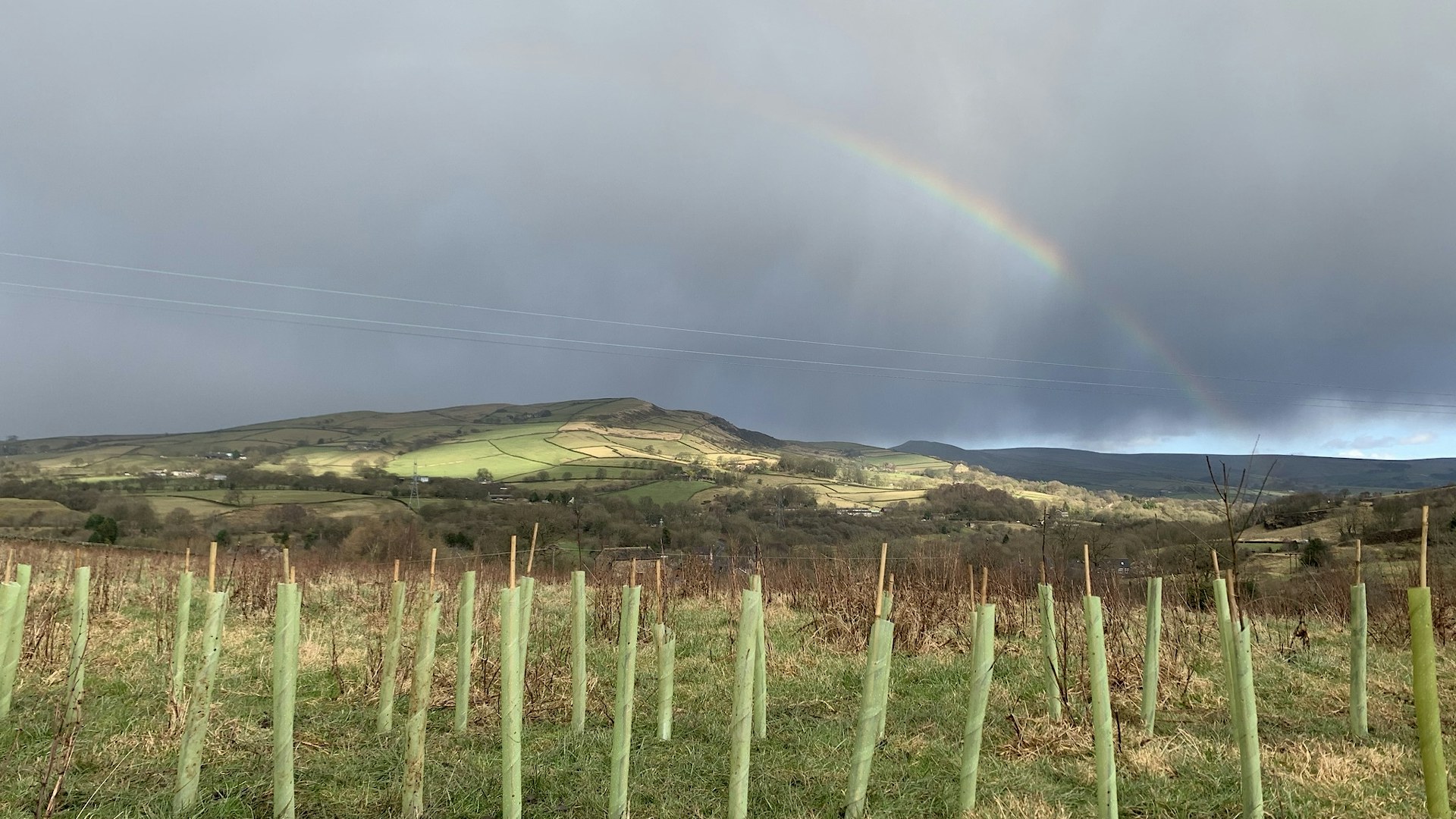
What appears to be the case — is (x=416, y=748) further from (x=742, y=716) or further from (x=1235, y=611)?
(x=1235, y=611)

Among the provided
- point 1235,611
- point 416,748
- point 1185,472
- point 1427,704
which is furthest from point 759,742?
point 1185,472

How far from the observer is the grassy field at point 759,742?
14.1ft

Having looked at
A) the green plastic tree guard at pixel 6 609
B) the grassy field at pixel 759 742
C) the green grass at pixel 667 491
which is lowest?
the green grass at pixel 667 491

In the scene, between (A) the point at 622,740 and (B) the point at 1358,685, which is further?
(B) the point at 1358,685

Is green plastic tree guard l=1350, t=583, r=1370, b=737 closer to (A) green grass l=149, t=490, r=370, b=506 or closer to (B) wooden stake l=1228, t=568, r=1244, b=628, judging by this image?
(B) wooden stake l=1228, t=568, r=1244, b=628

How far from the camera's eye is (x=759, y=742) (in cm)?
565

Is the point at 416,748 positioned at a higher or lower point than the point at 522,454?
lower

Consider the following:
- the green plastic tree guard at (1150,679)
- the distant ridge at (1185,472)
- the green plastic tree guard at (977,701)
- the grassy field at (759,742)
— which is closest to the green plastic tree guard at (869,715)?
the grassy field at (759,742)

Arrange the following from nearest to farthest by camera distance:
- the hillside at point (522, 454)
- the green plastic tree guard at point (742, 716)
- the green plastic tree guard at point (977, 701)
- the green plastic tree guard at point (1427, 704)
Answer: the green plastic tree guard at point (1427, 704) → the green plastic tree guard at point (742, 716) → the green plastic tree guard at point (977, 701) → the hillside at point (522, 454)

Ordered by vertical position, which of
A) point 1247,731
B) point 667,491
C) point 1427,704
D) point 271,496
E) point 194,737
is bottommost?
point 271,496

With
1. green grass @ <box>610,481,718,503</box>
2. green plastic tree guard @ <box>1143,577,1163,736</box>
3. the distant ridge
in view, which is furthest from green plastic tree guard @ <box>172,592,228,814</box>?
the distant ridge

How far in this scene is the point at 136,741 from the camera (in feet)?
16.2

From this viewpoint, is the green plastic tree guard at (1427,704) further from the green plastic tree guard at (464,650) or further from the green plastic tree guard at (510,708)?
the green plastic tree guard at (464,650)

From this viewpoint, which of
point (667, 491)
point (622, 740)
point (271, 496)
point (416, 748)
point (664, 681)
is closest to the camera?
point (416, 748)
